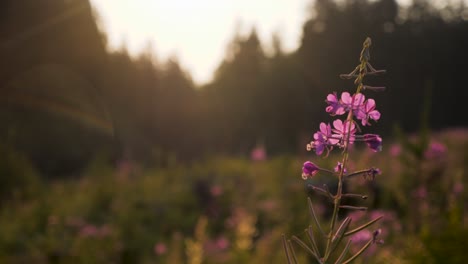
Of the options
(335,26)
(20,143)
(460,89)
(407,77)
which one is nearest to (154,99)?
(20,143)

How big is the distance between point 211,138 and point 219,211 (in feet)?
42.8

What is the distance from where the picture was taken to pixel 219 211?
737 cm

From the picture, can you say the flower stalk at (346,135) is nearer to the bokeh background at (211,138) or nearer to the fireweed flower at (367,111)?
the fireweed flower at (367,111)

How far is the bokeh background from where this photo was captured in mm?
4305

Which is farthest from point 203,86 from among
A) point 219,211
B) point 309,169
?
point 309,169

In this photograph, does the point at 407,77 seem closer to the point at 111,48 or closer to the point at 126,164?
the point at 111,48

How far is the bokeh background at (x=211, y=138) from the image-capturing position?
169 inches

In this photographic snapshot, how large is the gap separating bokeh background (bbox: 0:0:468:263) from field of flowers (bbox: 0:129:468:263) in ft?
0.10

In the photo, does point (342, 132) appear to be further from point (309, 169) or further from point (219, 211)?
point (219, 211)

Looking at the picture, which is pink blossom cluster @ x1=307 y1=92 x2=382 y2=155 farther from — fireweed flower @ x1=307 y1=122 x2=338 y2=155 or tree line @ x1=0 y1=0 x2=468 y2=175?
tree line @ x1=0 y1=0 x2=468 y2=175

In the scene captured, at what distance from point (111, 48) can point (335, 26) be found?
1042cm

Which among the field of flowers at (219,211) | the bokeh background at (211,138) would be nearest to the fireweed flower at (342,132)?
the field of flowers at (219,211)

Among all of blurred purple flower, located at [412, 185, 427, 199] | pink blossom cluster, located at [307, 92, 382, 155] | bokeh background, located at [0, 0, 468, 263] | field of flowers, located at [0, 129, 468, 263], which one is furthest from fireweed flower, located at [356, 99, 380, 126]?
blurred purple flower, located at [412, 185, 427, 199]

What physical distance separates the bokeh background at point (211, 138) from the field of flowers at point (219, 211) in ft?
0.10
